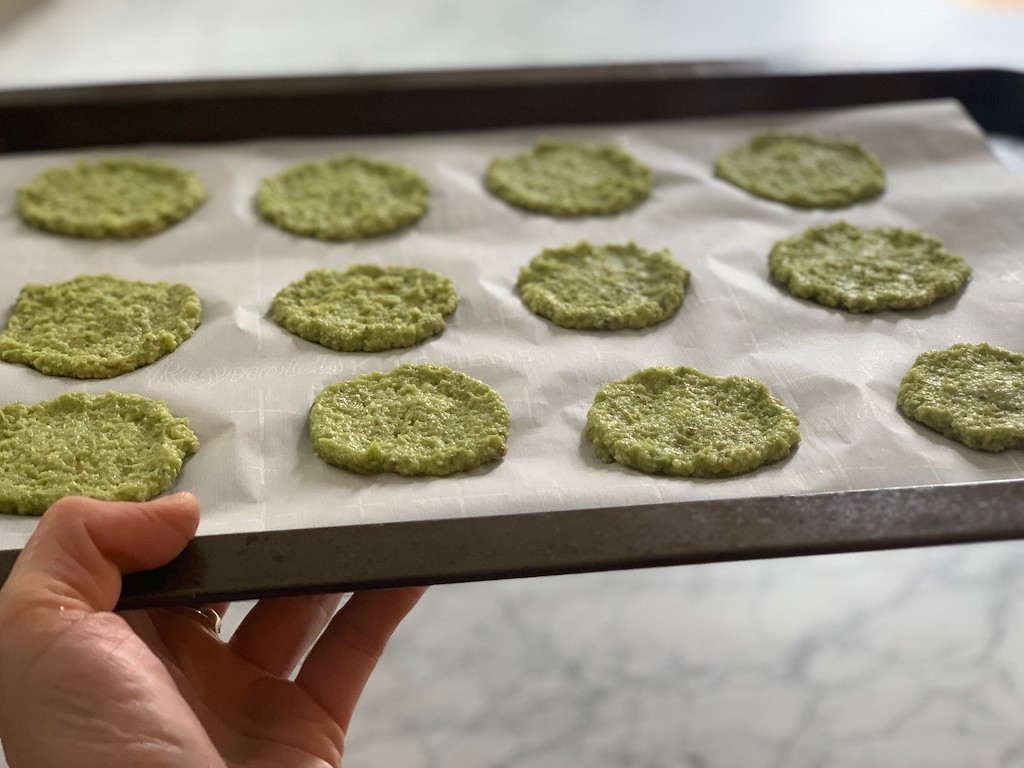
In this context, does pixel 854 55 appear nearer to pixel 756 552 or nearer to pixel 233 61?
pixel 756 552

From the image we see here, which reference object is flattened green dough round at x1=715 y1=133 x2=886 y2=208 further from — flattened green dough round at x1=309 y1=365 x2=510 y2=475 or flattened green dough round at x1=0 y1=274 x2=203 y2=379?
flattened green dough round at x1=0 y1=274 x2=203 y2=379

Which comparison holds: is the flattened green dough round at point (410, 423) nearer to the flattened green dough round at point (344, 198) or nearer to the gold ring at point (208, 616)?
the gold ring at point (208, 616)

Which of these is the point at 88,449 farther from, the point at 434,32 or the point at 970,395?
the point at 434,32

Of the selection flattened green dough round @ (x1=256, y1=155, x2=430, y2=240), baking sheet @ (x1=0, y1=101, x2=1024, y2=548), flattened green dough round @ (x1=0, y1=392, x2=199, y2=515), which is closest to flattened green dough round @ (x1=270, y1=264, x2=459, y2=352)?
baking sheet @ (x1=0, y1=101, x2=1024, y2=548)

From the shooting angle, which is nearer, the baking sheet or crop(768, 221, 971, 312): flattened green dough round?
the baking sheet

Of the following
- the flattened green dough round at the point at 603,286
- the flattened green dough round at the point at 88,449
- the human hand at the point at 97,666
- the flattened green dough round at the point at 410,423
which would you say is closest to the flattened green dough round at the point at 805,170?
the flattened green dough round at the point at 603,286

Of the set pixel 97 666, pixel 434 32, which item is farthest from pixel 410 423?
pixel 434 32

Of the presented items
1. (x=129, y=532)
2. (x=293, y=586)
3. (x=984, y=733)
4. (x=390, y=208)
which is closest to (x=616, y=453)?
(x=293, y=586)
